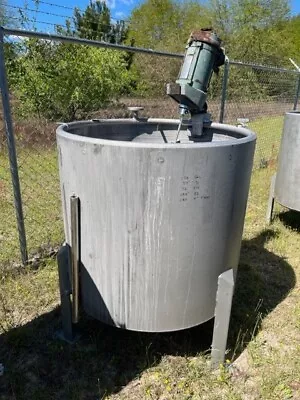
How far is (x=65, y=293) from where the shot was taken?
77.9 inches

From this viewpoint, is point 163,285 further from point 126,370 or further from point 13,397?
point 13,397

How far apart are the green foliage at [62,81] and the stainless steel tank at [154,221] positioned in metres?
4.44

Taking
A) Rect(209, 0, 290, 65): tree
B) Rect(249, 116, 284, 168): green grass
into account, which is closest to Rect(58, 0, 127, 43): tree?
Rect(249, 116, 284, 168): green grass

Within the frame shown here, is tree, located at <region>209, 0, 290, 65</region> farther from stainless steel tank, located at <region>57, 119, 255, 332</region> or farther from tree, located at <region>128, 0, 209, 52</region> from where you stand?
stainless steel tank, located at <region>57, 119, 255, 332</region>

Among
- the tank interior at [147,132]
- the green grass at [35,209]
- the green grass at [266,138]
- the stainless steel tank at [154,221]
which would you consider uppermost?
the tank interior at [147,132]

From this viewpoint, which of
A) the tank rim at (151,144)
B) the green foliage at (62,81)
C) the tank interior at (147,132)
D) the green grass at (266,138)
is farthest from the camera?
the green grass at (266,138)

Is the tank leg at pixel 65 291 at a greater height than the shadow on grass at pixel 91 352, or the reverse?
the tank leg at pixel 65 291

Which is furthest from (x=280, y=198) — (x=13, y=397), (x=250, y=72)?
(x=250, y=72)

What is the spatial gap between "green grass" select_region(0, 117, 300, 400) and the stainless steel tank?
34cm

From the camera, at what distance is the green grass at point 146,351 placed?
6.09 ft

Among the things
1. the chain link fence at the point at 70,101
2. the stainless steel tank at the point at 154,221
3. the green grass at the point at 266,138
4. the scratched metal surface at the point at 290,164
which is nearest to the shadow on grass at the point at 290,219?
the scratched metal surface at the point at 290,164

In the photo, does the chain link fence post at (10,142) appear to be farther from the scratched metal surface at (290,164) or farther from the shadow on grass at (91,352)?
the scratched metal surface at (290,164)

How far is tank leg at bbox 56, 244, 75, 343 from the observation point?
1909 millimetres

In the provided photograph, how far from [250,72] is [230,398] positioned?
22.4 ft
